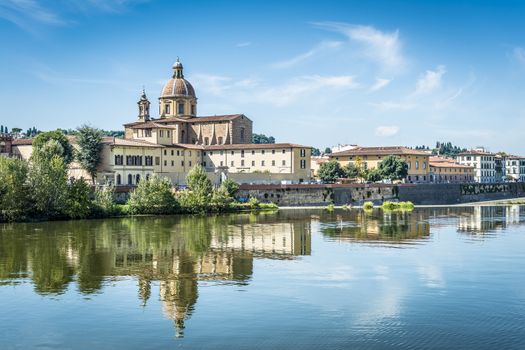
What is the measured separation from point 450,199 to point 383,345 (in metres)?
86.0

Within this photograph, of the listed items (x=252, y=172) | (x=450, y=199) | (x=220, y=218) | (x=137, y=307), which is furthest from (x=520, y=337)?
(x=450, y=199)

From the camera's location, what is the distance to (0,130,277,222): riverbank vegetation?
58.4 m

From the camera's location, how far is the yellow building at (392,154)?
116 m

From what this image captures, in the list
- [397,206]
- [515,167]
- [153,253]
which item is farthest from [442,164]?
[153,253]

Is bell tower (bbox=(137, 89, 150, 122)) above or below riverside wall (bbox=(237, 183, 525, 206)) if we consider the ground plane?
above

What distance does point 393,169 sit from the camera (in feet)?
348

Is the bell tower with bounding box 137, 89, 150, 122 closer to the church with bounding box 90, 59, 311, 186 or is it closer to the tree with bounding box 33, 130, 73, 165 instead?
the church with bounding box 90, 59, 311, 186

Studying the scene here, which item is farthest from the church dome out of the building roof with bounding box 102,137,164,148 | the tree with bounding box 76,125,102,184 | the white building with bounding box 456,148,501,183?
the white building with bounding box 456,148,501,183

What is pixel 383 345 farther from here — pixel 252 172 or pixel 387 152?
pixel 387 152

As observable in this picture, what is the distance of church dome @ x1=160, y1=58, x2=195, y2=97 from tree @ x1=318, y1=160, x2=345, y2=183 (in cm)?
2373

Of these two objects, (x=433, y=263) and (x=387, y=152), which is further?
(x=387, y=152)

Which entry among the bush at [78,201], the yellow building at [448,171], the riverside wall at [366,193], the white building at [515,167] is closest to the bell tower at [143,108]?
the riverside wall at [366,193]

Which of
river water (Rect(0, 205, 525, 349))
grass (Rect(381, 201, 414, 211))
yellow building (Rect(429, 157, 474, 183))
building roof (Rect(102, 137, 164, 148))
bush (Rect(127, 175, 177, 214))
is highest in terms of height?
building roof (Rect(102, 137, 164, 148))

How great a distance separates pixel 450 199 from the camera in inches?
3991
